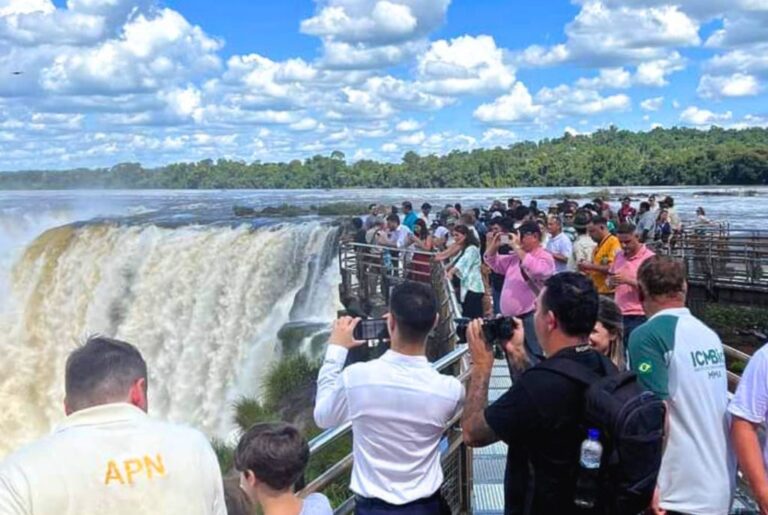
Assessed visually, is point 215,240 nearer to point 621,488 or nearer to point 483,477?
point 483,477

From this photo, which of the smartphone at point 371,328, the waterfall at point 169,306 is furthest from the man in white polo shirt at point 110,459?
the waterfall at point 169,306

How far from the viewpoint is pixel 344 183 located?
421ft

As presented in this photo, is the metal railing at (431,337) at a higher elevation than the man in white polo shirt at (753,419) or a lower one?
lower

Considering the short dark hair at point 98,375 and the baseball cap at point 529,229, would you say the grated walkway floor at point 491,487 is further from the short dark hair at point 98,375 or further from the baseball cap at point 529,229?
the short dark hair at point 98,375

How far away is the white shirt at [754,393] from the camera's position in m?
2.98

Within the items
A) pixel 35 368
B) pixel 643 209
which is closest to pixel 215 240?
pixel 35 368

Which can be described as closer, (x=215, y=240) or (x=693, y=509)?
(x=693, y=509)

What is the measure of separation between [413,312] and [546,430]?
2.35 feet

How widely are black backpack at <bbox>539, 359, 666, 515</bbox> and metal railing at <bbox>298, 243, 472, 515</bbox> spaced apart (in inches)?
33.4

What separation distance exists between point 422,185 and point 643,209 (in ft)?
347

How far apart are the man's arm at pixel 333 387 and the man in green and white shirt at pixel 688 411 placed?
1115 millimetres

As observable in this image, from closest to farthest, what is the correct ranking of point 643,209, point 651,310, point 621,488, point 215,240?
point 621,488 → point 651,310 → point 643,209 → point 215,240

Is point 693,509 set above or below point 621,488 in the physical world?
below

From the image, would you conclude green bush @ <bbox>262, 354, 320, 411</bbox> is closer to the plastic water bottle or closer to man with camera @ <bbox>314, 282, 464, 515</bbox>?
man with camera @ <bbox>314, 282, 464, 515</bbox>
